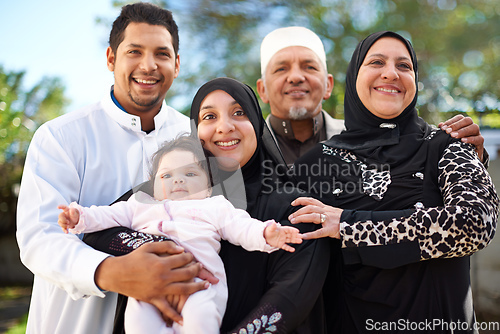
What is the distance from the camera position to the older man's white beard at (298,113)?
334 centimetres

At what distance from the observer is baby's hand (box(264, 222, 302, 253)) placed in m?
1.73

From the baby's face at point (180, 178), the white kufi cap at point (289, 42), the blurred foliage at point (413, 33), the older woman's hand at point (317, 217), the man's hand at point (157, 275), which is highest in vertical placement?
the blurred foliage at point (413, 33)

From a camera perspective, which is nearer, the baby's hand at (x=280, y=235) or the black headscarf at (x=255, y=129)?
the baby's hand at (x=280, y=235)

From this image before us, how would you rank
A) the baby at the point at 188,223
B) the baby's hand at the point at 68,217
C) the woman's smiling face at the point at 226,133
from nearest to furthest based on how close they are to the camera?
the baby at the point at 188,223, the baby's hand at the point at 68,217, the woman's smiling face at the point at 226,133

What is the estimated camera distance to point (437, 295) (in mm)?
2000

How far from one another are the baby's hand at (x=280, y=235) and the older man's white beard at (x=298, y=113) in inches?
67.9

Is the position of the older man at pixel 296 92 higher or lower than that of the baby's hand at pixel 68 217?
higher

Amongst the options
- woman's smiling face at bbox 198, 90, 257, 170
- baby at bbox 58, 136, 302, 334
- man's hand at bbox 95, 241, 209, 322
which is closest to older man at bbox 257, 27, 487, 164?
woman's smiling face at bbox 198, 90, 257, 170

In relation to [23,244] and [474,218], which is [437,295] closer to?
[474,218]

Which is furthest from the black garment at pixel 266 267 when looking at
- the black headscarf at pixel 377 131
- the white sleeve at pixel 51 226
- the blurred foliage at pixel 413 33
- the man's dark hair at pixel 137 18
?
the blurred foliage at pixel 413 33

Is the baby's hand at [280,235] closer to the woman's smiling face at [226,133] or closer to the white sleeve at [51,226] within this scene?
the woman's smiling face at [226,133]

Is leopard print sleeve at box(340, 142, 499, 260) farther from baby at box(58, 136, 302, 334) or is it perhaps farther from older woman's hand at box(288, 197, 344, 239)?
baby at box(58, 136, 302, 334)

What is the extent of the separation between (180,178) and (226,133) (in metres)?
0.29

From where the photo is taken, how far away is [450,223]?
186 cm
